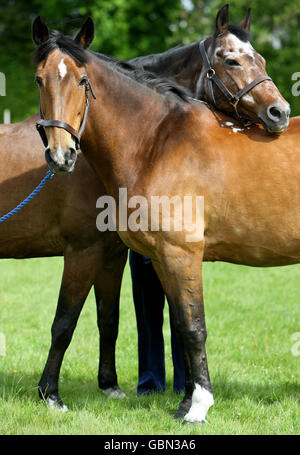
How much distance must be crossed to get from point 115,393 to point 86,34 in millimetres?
2732

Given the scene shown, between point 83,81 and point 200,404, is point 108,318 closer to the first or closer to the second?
point 200,404

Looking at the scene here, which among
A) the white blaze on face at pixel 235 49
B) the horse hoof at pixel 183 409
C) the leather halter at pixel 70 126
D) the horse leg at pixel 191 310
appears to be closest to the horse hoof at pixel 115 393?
the horse hoof at pixel 183 409

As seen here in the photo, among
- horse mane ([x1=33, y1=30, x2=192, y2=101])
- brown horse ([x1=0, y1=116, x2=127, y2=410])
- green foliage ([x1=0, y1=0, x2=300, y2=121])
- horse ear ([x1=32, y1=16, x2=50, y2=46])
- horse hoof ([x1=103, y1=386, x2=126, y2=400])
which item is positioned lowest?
horse hoof ([x1=103, y1=386, x2=126, y2=400])

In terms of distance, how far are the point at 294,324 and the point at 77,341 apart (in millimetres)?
2542

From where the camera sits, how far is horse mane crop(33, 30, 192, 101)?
363 cm

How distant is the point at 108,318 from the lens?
15.6 ft

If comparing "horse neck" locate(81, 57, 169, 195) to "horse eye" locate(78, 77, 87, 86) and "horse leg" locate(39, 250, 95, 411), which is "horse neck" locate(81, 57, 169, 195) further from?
"horse leg" locate(39, 250, 95, 411)

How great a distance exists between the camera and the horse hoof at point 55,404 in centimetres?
423

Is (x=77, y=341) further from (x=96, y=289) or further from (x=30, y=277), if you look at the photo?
(x=30, y=277)

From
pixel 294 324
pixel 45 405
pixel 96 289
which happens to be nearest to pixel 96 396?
pixel 45 405

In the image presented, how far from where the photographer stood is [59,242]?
14.5 feet

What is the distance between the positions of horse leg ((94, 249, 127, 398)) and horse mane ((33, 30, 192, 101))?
4.35ft

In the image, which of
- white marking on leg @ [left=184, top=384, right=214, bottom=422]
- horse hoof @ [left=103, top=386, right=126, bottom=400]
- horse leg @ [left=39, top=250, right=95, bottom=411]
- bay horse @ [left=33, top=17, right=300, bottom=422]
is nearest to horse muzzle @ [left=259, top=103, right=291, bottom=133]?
bay horse @ [left=33, top=17, right=300, bottom=422]

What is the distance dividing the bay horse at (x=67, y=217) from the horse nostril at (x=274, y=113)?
387mm
